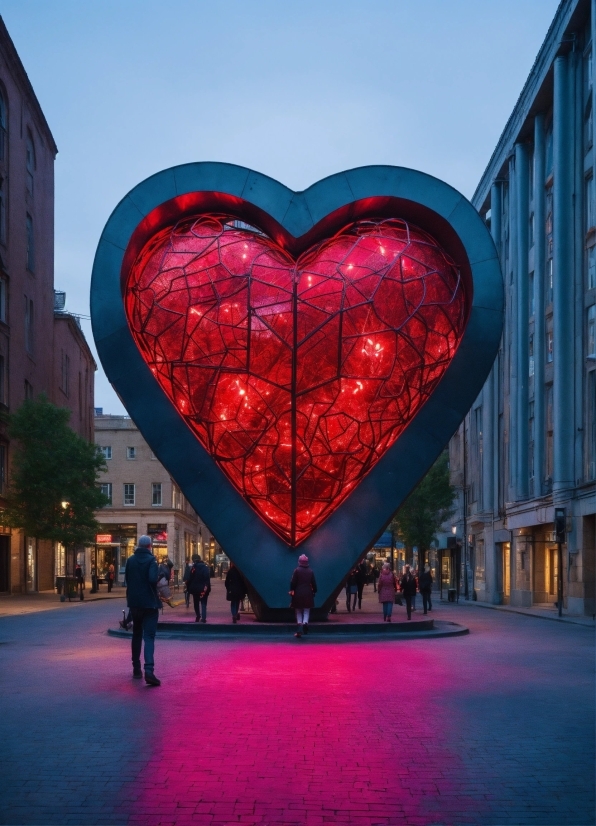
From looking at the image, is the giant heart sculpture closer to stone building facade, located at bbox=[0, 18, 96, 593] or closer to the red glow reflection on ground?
the red glow reflection on ground

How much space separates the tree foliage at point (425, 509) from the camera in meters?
55.6

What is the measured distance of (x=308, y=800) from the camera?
6953 mm

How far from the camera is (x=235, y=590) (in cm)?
2348

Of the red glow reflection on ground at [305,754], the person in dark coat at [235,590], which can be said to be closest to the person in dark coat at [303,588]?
the person in dark coat at [235,590]

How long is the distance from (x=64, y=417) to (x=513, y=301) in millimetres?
21682

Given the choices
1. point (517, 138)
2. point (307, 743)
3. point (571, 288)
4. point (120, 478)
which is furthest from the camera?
point (120, 478)

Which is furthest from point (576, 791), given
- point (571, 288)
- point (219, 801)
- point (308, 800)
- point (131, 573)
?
point (571, 288)

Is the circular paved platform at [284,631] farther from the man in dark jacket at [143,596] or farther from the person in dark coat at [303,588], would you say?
the man in dark jacket at [143,596]

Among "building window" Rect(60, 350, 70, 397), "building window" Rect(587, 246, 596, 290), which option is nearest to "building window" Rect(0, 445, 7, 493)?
"building window" Rect(60, 350, 70, 397)

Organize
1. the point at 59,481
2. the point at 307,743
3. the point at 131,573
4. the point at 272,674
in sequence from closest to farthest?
the point at 307,743 → the point at 131,573 → the point at 272,674 → the point at 59,481

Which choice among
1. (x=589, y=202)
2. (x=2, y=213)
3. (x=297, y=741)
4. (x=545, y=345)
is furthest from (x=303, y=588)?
(x=2, y=213)

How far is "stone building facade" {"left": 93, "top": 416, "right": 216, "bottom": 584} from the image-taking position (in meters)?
83.9

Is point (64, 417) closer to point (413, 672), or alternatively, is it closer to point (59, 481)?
point (59, 481)

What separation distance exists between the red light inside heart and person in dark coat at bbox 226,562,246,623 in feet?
4.59
